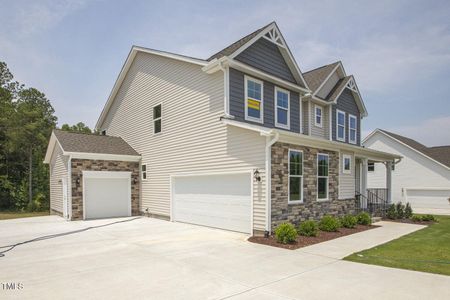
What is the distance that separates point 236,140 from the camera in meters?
11.1

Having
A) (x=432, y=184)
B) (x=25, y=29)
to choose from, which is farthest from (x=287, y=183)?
(x=432, y=184)

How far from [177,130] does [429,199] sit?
21.9 m

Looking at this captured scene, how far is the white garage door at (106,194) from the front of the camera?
15305 mm

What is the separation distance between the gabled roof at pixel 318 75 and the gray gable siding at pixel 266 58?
216 cm

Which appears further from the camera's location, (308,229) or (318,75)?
(318,75)

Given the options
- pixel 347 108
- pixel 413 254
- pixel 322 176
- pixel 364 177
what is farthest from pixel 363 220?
pixel 347 108

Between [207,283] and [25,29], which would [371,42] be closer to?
[207,283]

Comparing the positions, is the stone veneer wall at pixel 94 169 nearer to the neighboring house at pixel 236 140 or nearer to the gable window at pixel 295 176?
the neighboring house at pixel 236 140

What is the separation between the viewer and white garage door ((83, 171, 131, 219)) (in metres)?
15.3

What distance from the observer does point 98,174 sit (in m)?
15.6

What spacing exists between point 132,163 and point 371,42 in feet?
44.7

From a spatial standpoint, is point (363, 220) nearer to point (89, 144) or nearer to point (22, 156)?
point (89, 144)

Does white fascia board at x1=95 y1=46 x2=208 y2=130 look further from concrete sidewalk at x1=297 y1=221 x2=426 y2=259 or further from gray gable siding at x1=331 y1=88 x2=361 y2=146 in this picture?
gray gable siding at x1=331 y1=88 x2=361 y2=146

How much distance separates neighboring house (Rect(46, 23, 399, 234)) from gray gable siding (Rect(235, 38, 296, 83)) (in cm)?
5
